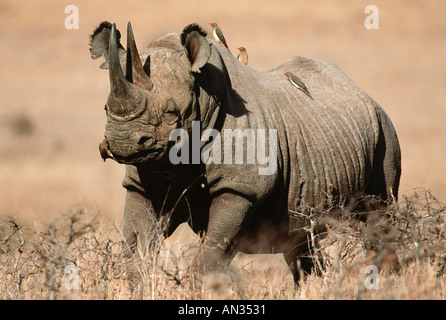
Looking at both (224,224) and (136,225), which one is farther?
(136,225)

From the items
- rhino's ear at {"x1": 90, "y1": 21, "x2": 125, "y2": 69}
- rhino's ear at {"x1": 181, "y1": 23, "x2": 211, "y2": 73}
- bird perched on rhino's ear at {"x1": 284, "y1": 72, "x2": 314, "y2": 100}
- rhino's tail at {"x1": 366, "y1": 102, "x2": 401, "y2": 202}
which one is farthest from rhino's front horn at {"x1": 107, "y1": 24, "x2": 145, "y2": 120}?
rhino's tail at {"x1": 366, "y1": 102, "x2": 401, "y2": 202}

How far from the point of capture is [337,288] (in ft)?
20.6

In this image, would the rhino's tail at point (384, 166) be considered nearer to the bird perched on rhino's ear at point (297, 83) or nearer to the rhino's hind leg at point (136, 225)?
the bird perched on rhino's ear at point (297, 83)

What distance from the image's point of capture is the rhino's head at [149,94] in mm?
6504

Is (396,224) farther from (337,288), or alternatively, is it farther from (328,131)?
(337,288)

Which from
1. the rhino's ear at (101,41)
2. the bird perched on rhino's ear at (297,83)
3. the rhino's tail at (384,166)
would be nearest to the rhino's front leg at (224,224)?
the rhino's ear at (101,41)

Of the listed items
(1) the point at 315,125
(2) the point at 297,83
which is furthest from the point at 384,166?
(2) the point at 297,83

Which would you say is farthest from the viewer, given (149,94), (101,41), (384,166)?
(384,166)

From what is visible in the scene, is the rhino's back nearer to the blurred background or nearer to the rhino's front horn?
the rhino's front horn

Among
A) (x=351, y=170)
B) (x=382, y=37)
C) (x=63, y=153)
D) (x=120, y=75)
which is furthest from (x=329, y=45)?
(x=120, y=75)

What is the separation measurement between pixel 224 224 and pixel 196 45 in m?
1.39

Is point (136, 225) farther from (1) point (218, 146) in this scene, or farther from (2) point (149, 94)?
(2) point (149, 94)

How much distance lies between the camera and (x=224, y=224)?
281 inches
